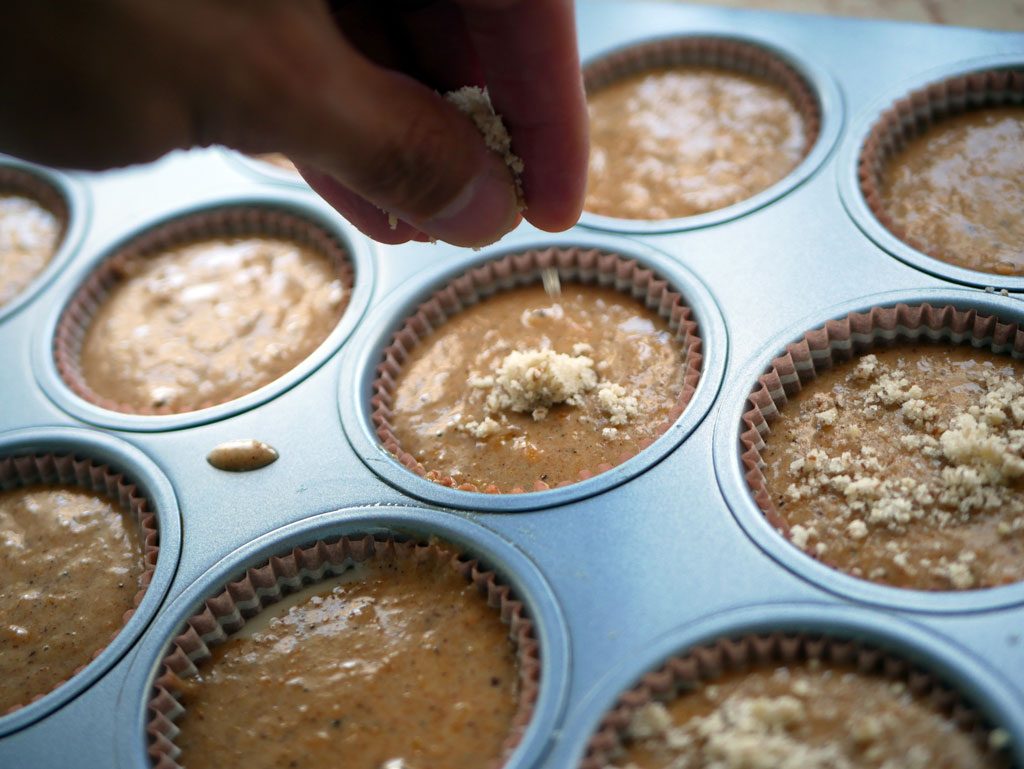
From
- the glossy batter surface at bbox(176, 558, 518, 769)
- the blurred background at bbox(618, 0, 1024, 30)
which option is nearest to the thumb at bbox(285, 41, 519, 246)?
the glossy batter surface at bbox(176, 558, 518, 769)

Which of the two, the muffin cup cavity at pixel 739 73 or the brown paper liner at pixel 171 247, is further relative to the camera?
the brown paper liner at pixel 171 247

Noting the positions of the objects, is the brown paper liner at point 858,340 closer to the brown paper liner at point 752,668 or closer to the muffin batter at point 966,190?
the muffin batter at point 966,190

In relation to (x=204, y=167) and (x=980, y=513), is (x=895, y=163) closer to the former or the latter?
(x=980, y=513)

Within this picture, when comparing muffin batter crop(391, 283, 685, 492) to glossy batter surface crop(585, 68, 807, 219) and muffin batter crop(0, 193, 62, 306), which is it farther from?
muffin batter crop(0, 193, 62, 306)

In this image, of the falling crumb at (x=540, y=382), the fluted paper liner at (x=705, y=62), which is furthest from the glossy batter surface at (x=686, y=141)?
the falling crumb at (x=540, y=382)

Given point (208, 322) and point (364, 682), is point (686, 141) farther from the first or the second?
point (364, 682)

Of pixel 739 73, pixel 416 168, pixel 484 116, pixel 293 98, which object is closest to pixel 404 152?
pixel 416 168
